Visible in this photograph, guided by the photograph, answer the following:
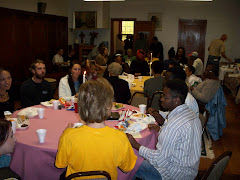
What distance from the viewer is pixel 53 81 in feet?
24.7

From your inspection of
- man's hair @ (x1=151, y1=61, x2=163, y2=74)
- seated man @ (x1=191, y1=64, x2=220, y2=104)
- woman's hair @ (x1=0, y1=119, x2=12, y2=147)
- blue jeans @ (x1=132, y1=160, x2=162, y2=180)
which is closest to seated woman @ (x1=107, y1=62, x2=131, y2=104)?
man's hair @ (x1=151, y1=61, x2=163, y2=74)

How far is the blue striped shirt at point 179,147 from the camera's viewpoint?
2.10 meters

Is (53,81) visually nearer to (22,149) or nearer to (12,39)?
(12,39)

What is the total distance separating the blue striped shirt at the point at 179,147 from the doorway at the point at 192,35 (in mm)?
9725

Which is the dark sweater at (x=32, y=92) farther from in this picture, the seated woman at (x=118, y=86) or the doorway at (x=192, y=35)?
the doorway at (x=192, y=35)

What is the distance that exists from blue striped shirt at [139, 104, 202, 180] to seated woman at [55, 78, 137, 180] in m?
0.45

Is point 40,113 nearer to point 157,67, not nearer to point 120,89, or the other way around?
point 120,89

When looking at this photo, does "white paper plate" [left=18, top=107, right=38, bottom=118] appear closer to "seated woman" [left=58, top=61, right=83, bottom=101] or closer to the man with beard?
the man with beard

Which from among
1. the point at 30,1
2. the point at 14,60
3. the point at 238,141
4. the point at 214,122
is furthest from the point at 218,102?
the point at 30,1

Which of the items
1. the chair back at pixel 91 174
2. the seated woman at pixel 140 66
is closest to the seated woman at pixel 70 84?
the chair back at pixel 91 174

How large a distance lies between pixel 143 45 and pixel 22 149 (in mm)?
9194

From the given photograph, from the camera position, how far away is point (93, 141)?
173 centimetres

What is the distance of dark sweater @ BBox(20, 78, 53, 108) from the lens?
13.0 ft

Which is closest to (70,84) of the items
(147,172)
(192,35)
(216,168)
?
(147,172)
